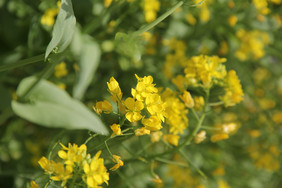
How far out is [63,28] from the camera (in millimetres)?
808

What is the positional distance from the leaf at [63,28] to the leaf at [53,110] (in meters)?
0.14

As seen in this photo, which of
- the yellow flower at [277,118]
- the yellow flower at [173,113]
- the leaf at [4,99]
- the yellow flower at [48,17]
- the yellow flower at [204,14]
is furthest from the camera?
the yellow flower at [277,118]

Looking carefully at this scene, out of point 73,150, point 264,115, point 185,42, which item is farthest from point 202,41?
point 73,150

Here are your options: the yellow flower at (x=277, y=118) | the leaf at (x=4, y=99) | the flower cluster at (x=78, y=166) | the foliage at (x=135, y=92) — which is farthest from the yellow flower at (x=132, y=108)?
the yellow flower at (x=277, y=118)

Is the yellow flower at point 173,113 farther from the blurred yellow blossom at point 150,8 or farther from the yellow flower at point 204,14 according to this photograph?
the yellow flower at point 204,14

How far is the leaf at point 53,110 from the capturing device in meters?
0.76

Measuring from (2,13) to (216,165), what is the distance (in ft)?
5.03

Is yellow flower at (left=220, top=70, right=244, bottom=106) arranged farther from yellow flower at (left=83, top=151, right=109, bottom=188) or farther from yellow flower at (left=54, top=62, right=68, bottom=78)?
yellow flower at (left=54, top=62, right=68, bottom=78)

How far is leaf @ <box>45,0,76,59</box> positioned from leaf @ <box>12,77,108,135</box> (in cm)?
14

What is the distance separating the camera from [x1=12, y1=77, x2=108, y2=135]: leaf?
2.51ft

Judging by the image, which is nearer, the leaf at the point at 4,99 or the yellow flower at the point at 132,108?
the yellow flower at the point at 132,108

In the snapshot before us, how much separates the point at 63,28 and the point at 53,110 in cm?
21

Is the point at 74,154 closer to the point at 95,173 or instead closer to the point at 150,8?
the point at 95,173

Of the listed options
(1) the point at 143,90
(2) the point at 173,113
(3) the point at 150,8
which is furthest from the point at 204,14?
(1) the point at 143,90
